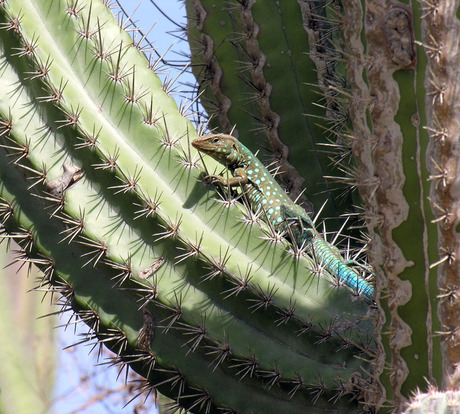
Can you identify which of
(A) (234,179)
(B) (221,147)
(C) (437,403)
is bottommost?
(C) (437,403)

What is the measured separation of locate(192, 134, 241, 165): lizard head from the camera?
3.33 m

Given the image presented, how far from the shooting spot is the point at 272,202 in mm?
4023

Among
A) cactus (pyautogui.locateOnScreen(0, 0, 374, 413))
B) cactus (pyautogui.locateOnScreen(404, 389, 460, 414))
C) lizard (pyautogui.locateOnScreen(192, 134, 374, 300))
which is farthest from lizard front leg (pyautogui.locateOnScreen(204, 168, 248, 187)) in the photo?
cactus (pyautogui.locateOnScreen(404, 389, 460, 414))

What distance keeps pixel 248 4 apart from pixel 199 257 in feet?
5.41

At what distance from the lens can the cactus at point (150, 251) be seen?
8.98 feet

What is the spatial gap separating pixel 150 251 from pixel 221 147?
3.78 feet

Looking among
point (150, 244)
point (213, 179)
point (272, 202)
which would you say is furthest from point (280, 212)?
point (150, 244)

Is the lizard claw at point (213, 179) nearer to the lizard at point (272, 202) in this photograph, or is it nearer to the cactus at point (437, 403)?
the lizard at point (272, 202)

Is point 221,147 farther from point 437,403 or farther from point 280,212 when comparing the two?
point 437,403

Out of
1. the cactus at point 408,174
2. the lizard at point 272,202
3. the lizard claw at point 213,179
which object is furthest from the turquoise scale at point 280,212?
the cactus at point 408,174

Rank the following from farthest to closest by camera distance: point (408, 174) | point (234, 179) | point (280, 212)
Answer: point (280, 212) → point (234, 179) → point (408, 174)

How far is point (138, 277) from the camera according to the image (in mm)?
2721

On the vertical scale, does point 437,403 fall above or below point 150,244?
below

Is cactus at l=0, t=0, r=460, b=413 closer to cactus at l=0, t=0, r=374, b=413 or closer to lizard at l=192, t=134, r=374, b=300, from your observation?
cactus at l=0, t=0, r=374, b=413
